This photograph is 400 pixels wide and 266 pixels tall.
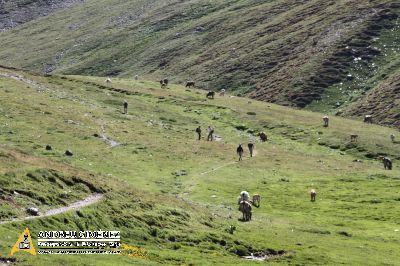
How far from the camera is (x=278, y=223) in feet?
185

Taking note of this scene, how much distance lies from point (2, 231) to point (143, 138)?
185 ft

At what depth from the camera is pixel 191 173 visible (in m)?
75.1

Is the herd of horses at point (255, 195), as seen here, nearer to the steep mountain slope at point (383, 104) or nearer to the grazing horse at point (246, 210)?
the grazing horse at point (246, 210)

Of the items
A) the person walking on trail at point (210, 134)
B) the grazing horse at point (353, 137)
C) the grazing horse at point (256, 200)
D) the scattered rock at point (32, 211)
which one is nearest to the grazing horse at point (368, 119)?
the grazing horse at point (353, 137)

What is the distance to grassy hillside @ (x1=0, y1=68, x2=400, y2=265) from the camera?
4281 cm

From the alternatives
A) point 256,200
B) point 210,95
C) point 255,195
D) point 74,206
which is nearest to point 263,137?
point 210,95

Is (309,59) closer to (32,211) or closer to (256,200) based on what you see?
(256,200)

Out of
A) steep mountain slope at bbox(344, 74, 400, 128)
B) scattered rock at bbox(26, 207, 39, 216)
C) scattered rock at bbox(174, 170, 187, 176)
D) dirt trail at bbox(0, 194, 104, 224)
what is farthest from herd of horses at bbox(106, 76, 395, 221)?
scattered rock at bbox(26, 207, 39, 216)

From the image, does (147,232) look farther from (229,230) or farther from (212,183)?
(212,183)

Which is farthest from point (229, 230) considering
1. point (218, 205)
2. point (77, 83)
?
point (77, 83)

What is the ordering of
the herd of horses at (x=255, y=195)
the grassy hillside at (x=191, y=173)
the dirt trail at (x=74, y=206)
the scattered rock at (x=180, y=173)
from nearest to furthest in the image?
the dirt trail at (x=74, y=206), the grassy hillside at (x=191, y=173), the herd of horses at (x=255, y=195), the scattered rock at (x=180, y=173)

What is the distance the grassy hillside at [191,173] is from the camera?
42.8m

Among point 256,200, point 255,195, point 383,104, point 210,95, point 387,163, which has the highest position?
point 383,104

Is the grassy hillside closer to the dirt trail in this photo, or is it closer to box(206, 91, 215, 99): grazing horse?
the dirt trail
